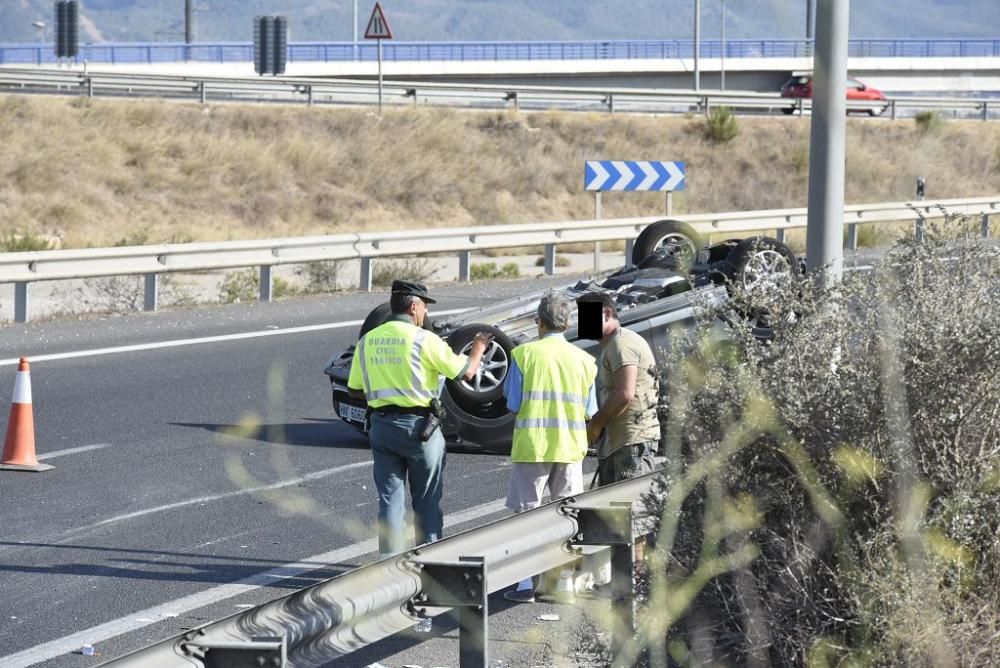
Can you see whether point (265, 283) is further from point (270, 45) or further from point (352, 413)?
point (270, 45)

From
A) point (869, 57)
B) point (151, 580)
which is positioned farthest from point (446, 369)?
point (869, 57)

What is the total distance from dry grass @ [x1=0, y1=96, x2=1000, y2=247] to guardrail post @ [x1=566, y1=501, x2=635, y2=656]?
1112 inches

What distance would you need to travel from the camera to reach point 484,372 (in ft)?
38.4

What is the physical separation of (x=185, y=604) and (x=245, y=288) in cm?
1519

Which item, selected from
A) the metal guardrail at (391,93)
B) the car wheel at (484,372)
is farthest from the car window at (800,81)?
the car wheel at (484,372)

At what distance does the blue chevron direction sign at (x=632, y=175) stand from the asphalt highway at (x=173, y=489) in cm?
821

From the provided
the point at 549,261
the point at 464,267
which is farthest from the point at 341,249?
the point at 549,261

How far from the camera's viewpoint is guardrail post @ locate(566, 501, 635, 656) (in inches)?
232

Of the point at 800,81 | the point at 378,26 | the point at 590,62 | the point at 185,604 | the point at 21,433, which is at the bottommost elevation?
the point at 185,604

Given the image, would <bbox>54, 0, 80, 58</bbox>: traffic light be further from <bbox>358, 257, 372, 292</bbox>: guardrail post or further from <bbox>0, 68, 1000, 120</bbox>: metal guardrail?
<bbox>358, 257, 372, 292</bbox>: guardrail post

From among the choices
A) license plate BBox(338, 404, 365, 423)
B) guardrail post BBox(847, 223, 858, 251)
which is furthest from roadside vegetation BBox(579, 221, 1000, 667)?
guardrail post BBox(847, 223, 858, 251)

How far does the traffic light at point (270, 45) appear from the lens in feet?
237

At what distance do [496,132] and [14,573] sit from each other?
39.5 meters

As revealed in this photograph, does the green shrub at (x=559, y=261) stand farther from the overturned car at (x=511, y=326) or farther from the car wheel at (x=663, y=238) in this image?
the overturned car at (x=511, y=326)
